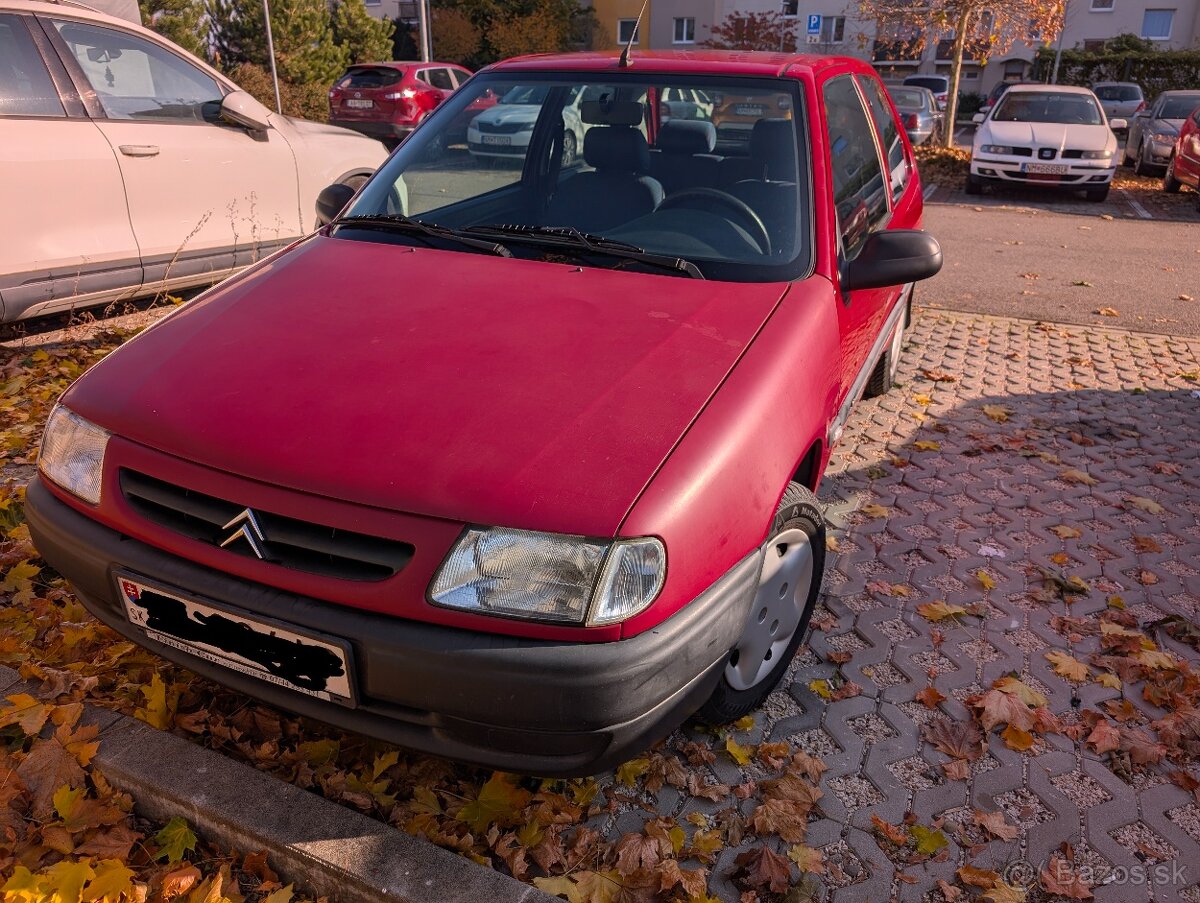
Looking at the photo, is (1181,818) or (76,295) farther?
(76,295)

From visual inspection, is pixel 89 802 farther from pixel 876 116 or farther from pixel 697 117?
pixel 876 116

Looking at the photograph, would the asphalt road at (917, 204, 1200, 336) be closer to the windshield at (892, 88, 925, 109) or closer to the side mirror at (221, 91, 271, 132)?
the side mirror at (221, 91, 271, 132)

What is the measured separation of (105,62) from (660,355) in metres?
4.63

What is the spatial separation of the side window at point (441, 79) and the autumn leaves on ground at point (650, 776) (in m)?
15.5

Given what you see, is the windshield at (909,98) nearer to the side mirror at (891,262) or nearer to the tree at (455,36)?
the side mirror at (891,262)

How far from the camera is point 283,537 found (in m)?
1.98

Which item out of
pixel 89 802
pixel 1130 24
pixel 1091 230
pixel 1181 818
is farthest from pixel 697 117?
pixel 1130 24

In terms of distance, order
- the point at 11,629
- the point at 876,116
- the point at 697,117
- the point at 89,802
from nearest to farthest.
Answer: the point at 89,802 < the point at 11,629 < the point at 697,117 < the point at 876,116

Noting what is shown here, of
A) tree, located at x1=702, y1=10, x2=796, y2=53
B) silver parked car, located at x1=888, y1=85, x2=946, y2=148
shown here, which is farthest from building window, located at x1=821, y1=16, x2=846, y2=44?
silver parked car, located at x1=888, y1=85, x2=946, y2=148

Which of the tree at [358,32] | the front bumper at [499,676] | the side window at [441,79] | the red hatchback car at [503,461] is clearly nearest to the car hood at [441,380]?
the red hatchback car at [503,461]

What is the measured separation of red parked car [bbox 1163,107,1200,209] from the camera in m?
13.1

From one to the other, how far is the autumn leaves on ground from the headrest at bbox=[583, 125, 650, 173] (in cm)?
176

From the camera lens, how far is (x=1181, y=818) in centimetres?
245

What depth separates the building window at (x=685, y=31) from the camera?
41.6 meters
